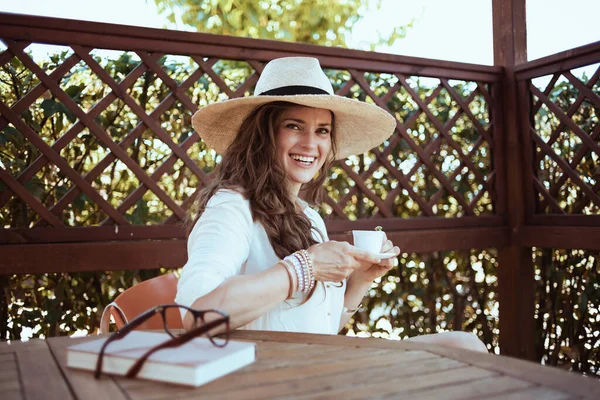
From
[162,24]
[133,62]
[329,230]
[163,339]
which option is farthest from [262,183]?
[162,24]

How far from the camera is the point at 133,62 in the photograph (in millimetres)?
2893

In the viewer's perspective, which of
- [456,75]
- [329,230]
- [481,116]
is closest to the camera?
[329,230]

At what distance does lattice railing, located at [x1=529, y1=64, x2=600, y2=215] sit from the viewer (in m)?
2.98

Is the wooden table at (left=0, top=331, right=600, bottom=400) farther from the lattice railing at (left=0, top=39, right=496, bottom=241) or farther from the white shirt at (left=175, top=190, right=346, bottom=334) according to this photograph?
the lattice railing at (left=0, top=39, right=496, bottom=241)

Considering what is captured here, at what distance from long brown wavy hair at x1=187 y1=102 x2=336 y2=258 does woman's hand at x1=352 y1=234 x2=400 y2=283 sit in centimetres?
16

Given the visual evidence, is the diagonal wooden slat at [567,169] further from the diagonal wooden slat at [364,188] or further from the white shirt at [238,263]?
the white shirt at [238,263]

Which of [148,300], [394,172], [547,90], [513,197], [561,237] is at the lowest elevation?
[148,300]

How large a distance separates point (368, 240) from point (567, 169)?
201 centimetres

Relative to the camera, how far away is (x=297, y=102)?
163cm

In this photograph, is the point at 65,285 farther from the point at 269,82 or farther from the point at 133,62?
the point at 269,82

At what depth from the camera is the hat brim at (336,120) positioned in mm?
1648

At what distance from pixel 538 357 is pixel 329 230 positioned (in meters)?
1.49

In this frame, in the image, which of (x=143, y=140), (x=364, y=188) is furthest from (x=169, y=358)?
(x=143, y=140)

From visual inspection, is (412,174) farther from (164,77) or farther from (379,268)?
(379,268)
